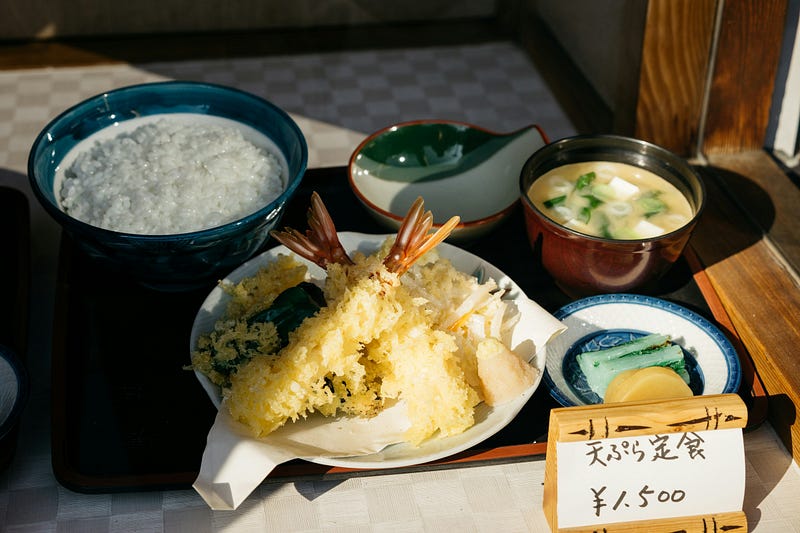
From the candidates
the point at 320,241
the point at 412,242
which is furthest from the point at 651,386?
the point at 320,241

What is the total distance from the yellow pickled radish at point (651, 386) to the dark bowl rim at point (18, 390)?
3.12 ft

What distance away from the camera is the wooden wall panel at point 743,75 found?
1.92 m

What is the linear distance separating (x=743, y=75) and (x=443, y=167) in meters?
0.76

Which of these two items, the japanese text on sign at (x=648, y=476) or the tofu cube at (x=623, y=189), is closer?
the japanese text on sign at (x=648, y=476)

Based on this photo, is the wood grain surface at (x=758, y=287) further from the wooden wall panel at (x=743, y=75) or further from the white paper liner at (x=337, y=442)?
the white paper liner at (x=337, y=442)

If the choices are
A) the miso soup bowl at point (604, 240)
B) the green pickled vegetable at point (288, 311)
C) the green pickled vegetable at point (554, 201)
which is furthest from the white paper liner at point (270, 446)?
the green pickled vegetable at point (554, 201)

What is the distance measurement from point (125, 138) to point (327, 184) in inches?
17.8

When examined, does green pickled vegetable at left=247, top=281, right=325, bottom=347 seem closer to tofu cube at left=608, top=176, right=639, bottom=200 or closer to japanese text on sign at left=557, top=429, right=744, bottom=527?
japanese text on sign at left=557, top=429, right=744, bottom=527

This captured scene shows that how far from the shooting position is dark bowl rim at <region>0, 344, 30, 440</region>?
1323mm

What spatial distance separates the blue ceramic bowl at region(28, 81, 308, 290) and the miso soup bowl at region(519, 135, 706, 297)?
0.47m

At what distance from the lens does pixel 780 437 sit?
4.72ft

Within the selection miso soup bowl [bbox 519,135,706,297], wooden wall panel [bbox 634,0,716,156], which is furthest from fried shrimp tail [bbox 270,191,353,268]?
wooden wall panel [bbox 634,0,716,156]

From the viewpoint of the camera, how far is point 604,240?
1.47m

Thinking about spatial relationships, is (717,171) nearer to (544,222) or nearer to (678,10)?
(678,10)
